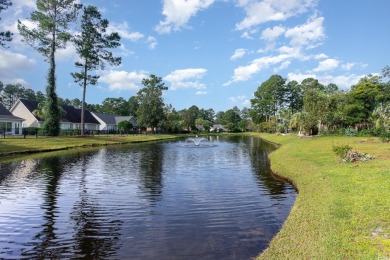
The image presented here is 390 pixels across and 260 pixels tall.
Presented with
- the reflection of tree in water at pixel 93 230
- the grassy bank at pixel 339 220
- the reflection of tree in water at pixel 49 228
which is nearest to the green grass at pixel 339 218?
the grassy bank at pixel 339 220

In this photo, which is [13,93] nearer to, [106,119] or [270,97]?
[106,119]

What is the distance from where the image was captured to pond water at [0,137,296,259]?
7.64 m

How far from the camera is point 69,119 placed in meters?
71.1

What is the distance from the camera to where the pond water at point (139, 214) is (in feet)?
25.1

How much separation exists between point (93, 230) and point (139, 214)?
1.93 meters

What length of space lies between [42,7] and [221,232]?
49794 mm

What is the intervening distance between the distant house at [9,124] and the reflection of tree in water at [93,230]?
145ft

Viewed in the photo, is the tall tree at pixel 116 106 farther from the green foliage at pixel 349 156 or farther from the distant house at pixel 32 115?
the green foliage at pixel 349 156

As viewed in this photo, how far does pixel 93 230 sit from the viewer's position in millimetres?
8984

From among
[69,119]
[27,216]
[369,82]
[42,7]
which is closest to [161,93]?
[69,119]

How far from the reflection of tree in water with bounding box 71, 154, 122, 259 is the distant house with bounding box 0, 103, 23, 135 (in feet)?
145

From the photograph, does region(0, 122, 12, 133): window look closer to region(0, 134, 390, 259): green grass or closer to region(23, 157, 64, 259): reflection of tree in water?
region(23, 157, 64, 259): reflection of tree in water

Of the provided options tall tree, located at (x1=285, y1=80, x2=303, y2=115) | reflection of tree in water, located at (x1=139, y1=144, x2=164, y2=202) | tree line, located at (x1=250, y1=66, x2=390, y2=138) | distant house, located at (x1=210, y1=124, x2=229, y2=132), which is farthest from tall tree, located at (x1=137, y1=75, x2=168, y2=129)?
distant house, located at (x1=210, y1=124, x2=229, y2=132)

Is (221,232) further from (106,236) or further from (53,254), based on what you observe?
(53,254)
